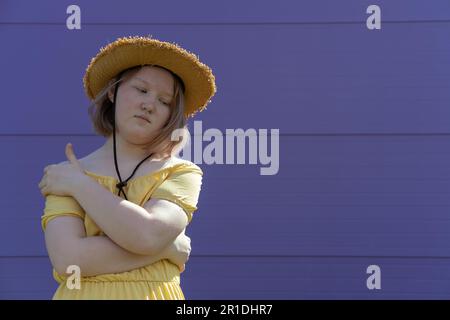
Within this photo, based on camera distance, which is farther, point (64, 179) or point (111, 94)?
point (111, 94)

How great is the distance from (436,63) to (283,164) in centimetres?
69

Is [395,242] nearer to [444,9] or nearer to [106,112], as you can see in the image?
[444,9]

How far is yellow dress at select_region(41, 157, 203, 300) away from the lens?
1.38m

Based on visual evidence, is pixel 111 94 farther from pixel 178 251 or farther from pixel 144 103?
pixel 178 251

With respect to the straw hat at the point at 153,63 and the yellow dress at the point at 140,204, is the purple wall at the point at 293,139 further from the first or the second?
the yellow dress at the point at 140,204

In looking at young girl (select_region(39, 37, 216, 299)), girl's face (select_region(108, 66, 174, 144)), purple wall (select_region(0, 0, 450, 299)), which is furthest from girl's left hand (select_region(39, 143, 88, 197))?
purple wall (select_region(0, 0, 450, 299))

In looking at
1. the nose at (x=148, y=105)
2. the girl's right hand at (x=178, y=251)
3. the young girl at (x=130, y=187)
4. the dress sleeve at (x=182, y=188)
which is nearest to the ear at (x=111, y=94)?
the young girl at (x=130, y=187)

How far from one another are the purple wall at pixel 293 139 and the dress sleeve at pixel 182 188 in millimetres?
1222

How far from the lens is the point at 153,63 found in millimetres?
1501

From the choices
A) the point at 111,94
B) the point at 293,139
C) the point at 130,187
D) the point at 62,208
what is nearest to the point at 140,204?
the point at 130,187

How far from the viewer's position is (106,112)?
1566 mm

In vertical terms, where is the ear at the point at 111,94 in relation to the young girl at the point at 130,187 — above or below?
above

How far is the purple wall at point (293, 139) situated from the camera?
270cm

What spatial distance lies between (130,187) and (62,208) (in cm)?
14
